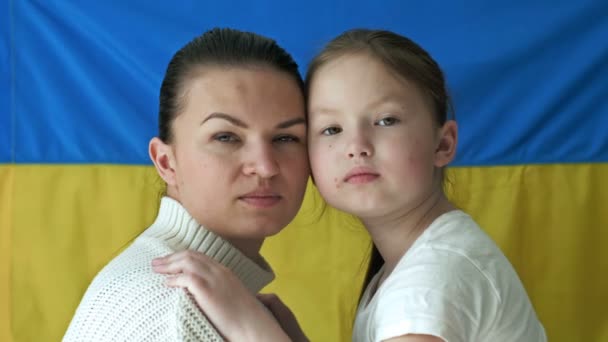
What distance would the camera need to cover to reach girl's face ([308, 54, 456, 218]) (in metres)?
1.22

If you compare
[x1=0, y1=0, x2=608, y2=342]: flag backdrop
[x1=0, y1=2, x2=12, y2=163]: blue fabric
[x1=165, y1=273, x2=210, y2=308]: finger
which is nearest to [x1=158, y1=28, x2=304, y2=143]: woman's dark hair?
[x1=165, y1=273, x2=210, y2=308]: finger

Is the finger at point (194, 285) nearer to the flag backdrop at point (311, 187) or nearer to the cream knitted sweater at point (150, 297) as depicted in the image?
the cream knitted sweater at point (150, 297)

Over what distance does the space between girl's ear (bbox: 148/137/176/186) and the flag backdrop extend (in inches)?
29.1

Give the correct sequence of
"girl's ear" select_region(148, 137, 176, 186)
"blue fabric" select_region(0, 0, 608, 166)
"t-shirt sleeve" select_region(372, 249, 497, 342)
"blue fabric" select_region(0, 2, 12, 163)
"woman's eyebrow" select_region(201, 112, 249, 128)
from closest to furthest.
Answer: "t-shirt sleeve" select_region(372, 249, 497, 342) → "woman's eyebrow" select_region(201, 112, 249, 128) → "girl's ear" select_region(148, 137, 176, 186) → "blue fabric" select_region(0, 0, 608, 166) → "blue fabric" select_region(0, 2, 12, 163)

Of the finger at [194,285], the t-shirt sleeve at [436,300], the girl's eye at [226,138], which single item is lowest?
the t-shirt sleeve at [436,300]

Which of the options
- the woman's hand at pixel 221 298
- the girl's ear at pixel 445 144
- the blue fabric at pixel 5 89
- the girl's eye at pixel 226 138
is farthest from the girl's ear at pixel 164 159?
the blue fabric at pixel 5 89

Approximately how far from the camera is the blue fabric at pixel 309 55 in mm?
1951

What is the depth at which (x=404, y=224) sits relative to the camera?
4.30ft

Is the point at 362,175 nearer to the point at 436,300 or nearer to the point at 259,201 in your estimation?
the point at 259,201

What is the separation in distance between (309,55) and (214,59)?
0.73 meters

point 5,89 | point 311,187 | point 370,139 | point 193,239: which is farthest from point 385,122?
point 5,89

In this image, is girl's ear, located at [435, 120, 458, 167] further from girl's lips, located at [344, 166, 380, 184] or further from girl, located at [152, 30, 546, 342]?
girl's lips, located at [344, 166, 380, 184]

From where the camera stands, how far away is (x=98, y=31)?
202 cm

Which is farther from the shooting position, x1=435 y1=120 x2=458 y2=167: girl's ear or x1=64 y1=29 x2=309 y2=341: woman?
x1=435 y1=120 x2=458 y2=167: girl's ear
